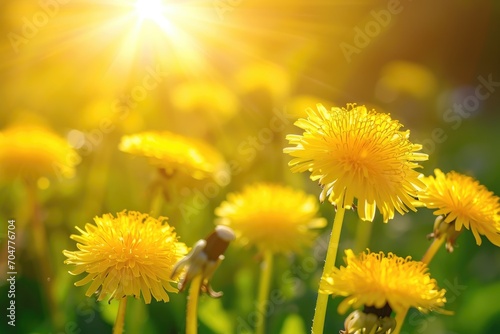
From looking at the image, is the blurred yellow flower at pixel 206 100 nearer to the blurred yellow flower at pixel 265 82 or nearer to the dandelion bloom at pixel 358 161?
the blurred yellow flower at pixel 265 82

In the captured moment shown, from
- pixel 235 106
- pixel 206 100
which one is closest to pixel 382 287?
pixel 206 100

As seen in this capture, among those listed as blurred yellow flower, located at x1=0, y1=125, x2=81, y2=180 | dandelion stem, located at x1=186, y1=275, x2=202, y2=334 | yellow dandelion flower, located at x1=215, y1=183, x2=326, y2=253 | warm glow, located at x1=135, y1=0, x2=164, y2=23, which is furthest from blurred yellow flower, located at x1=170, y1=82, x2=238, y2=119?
dandelion stem, located at x1=186, y1=275, x2=202, y2=334

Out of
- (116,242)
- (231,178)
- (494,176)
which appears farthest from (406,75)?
(116,242)

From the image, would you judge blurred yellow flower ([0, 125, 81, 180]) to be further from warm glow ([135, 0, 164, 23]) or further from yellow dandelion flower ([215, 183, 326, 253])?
warm glow ([135, 0, 164, 23])

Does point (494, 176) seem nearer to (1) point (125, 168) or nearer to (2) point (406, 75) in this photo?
(2) point (406, 75)

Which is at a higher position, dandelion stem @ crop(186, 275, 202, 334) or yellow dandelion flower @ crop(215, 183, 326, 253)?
yellow dandelion flower @ crop(215, 183, 326, 253)

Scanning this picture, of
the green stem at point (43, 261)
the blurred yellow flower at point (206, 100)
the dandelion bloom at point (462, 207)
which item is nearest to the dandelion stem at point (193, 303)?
the dandelion bloom at point (462, 207)
